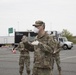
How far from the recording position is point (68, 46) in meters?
47.8

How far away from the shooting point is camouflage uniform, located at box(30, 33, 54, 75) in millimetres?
6787

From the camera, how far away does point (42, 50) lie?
6848 mm

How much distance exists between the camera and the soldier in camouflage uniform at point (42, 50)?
267 inches

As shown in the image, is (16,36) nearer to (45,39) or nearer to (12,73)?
(12,73)

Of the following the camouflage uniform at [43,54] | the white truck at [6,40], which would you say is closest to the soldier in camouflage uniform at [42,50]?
the camouflage uniform at [43,54]

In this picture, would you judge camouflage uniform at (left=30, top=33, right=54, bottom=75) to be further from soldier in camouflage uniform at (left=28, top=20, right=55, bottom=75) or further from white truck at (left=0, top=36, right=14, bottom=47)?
white truck at (left=0, top=36, right=14, bottom=47)

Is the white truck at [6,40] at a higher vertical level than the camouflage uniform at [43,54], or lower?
lower

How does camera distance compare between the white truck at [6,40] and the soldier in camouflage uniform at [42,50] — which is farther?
the white truck at [6,40]

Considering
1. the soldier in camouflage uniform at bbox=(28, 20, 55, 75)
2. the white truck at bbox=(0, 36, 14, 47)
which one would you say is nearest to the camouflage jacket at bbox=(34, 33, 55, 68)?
the soldier in camouflage uniform at bbox=(28, 20, 55, 75)

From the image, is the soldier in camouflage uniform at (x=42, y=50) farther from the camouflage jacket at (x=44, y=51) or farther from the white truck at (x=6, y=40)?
the white truck at (x=6, y=40)

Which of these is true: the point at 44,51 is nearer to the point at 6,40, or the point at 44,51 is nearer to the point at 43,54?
the point at 43,54

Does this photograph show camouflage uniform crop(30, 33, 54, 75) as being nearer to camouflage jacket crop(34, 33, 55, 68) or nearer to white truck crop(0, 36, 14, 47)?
camouflage jacket crop(34, 33, 55, 68)

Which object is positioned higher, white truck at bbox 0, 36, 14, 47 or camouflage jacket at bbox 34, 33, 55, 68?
camouflage jacket at bbox 34, 33, 55, 68

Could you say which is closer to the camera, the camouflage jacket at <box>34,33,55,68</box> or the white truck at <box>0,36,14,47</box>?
the camouflage jacket at <box>34,33,55,68</box>
